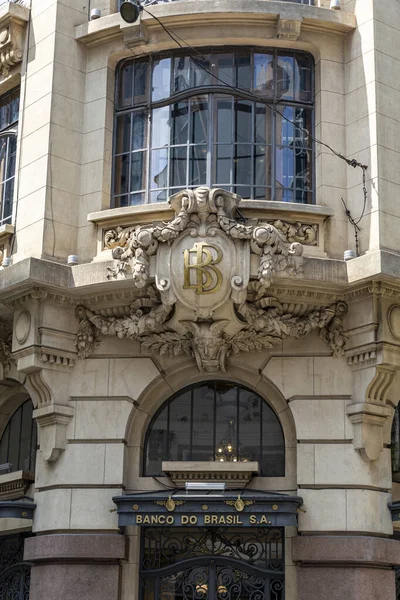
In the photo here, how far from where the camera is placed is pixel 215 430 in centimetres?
1745

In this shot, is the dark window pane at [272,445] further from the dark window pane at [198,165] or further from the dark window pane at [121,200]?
the dark window pane at [121,200]

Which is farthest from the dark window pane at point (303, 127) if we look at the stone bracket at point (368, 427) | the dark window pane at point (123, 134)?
the stone bracket at point (368, 427)

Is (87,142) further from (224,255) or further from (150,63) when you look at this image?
(224,255)

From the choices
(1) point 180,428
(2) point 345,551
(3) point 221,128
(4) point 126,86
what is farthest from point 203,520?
(4) point 126,86

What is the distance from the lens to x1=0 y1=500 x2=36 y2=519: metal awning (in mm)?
16906

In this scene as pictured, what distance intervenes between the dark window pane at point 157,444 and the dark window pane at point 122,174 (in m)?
3.97

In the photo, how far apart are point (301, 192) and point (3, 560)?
8.44 metres

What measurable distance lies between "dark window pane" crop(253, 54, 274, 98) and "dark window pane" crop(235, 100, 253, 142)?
324 mm

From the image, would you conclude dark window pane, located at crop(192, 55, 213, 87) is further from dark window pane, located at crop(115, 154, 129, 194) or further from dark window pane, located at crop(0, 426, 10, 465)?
dark window pane, located at crop(0, 426, 10, 465)

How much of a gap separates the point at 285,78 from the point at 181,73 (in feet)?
6.01

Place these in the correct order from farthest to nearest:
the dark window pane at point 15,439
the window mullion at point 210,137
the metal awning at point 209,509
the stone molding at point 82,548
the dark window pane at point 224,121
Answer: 1. the dark window pane at point 15,439
2. the dark window pane at point 224,121
3. the window mullion at point 210,137
4. the stone molding at point 82,548
5. the metal awning at point 209,509

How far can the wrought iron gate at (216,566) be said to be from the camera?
1630 centimetres

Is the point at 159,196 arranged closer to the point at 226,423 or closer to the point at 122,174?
the point at 122,174

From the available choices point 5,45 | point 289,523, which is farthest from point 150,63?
point 289,523
